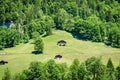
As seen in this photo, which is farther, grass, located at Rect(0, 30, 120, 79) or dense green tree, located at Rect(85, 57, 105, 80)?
grass, located at Rect(0, 30, 120, 79)

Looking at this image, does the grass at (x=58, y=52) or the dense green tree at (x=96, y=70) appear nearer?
the dense green tree at (x=96, y=70)

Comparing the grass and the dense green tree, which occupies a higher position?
the dense green tree

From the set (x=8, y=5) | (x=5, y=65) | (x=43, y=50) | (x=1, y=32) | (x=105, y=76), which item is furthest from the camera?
(x=8, y=5)

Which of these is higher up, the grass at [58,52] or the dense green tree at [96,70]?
the dense green tree at [96,70]

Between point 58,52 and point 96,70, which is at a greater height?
point 96,70

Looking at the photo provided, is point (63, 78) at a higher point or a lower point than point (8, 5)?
lower

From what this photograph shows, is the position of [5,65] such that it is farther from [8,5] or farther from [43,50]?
[8,5]

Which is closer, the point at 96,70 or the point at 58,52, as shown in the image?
the point at 96,70

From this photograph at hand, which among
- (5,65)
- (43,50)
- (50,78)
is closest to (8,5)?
(43,50)
